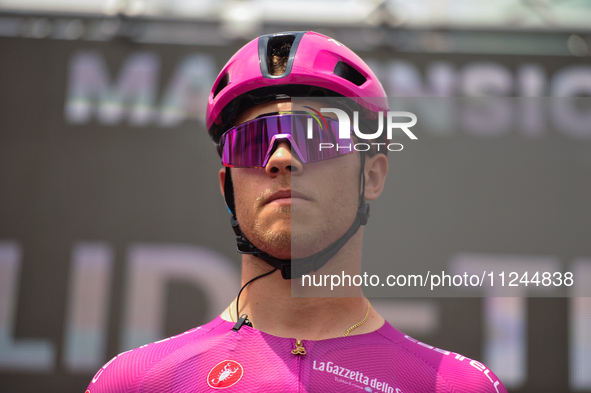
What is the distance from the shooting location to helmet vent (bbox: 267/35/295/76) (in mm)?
2275

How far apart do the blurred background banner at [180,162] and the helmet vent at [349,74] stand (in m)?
1.93

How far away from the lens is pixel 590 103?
4344 mm

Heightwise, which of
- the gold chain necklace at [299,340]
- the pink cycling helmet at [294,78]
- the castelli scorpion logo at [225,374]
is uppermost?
the pink cycling helmet at [294,78]

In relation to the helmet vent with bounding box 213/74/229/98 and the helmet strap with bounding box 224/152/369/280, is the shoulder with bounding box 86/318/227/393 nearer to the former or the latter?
the helmet strap with bounding box 224/152/369/280

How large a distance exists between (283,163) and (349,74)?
2.28 ft

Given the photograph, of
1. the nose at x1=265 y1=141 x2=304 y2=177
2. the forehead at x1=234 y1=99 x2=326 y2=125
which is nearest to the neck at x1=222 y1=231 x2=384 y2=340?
the nose at x1=265 y1=141 x2=304 y2=177

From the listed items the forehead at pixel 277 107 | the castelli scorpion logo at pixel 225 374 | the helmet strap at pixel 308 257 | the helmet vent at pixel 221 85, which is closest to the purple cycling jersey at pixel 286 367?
the castelli scorpion logo at pixel 225 374

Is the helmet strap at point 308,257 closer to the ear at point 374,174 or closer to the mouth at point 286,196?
the ear at point 374,174

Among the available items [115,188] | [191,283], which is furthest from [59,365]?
[115,188]

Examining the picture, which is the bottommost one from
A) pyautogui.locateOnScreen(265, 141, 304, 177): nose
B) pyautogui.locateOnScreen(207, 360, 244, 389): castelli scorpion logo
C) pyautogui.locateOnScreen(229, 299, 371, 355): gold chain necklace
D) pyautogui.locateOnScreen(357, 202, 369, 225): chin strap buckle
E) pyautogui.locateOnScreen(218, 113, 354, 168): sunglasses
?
Answer: pyautogui.locateOnScreen(207, 360, 244, 389): castelli scorpion logo

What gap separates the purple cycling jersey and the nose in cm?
72

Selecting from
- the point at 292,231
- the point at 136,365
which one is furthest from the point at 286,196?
the point at 136,365

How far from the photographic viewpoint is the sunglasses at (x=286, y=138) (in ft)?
6.70

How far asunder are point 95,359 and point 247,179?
3461 millimetres
